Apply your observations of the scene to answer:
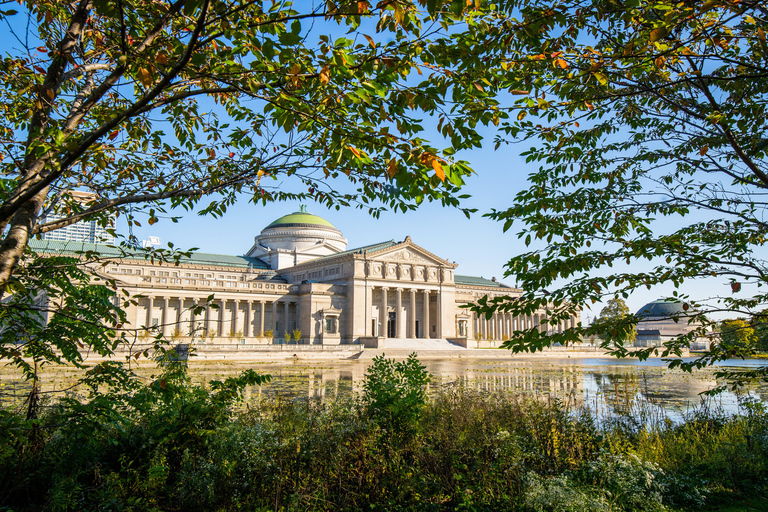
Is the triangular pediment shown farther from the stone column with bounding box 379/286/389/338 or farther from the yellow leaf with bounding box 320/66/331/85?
the yellow leaf with bounding box 320/66/331/85

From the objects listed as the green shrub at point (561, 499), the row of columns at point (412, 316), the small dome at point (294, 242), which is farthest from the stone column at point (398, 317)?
the green shrub at point (561, 499)

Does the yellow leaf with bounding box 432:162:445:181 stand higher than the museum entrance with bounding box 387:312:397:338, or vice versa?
the yellow leaf with bounding box 432:162:445:181

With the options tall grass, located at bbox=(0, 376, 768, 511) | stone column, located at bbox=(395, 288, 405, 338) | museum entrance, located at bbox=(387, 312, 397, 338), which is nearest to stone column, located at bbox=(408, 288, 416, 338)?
stone column, located at bbox=(395, 288, 405, 338)

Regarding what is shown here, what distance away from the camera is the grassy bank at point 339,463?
5.95 metres

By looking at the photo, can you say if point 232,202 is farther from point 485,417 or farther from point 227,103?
point 485,417

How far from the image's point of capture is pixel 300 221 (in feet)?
283

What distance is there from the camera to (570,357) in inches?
2514

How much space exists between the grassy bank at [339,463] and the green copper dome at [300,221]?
7769cm

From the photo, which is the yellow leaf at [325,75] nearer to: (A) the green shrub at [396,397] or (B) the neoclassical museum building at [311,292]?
(A) the green shrub at [396,397]

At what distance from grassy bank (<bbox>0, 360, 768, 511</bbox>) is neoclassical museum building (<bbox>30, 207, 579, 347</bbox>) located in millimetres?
50142

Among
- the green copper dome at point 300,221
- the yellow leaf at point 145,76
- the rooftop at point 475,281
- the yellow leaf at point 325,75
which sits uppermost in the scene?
the green copper dome at point 300,221

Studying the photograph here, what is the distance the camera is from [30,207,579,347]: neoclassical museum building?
58938 mm

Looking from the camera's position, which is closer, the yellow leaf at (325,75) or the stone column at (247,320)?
the yellow leaf at (325,75)

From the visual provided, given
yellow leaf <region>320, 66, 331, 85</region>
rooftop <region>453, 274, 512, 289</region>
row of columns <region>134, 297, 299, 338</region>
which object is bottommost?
row of columns <region>134, 297, 299, 338</region>
